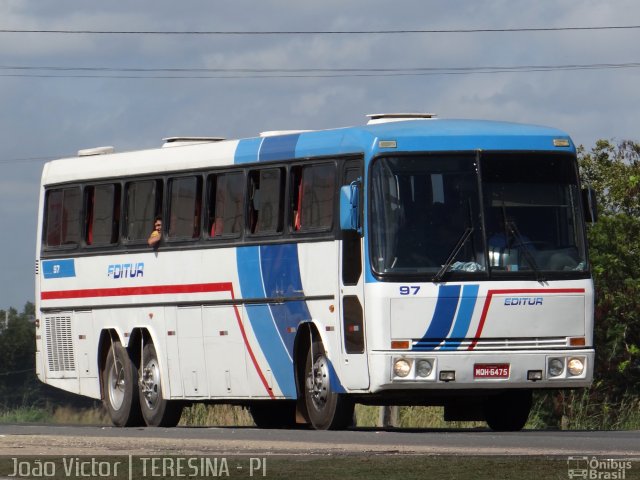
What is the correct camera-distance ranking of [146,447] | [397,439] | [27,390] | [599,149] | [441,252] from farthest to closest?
[27,390] < [599,149] < [441,252] < [397,439] < [146,447]

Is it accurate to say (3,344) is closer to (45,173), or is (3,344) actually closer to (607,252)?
(607,252)

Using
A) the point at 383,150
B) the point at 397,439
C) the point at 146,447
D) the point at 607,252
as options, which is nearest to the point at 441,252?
the point at 383,150

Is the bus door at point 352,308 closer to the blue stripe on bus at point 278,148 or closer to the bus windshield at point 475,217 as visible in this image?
the bus windshield at point 475,217

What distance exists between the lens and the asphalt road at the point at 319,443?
54.8ft

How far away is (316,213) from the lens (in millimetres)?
22016

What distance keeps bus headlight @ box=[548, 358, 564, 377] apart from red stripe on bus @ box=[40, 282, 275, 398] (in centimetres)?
358

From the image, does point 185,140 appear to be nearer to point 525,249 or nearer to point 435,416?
point 525,249

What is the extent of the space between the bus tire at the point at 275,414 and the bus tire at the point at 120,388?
1.58m

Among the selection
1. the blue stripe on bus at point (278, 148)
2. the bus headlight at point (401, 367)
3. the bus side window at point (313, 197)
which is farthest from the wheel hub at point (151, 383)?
the bus headlight at point (401, 367)

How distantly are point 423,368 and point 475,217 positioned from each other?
1.69 meters

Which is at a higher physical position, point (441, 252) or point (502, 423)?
point (441, 252)

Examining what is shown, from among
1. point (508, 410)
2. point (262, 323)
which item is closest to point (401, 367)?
point (508, 410)

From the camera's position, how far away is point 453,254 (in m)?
20.8

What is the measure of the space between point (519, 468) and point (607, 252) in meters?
30.3
